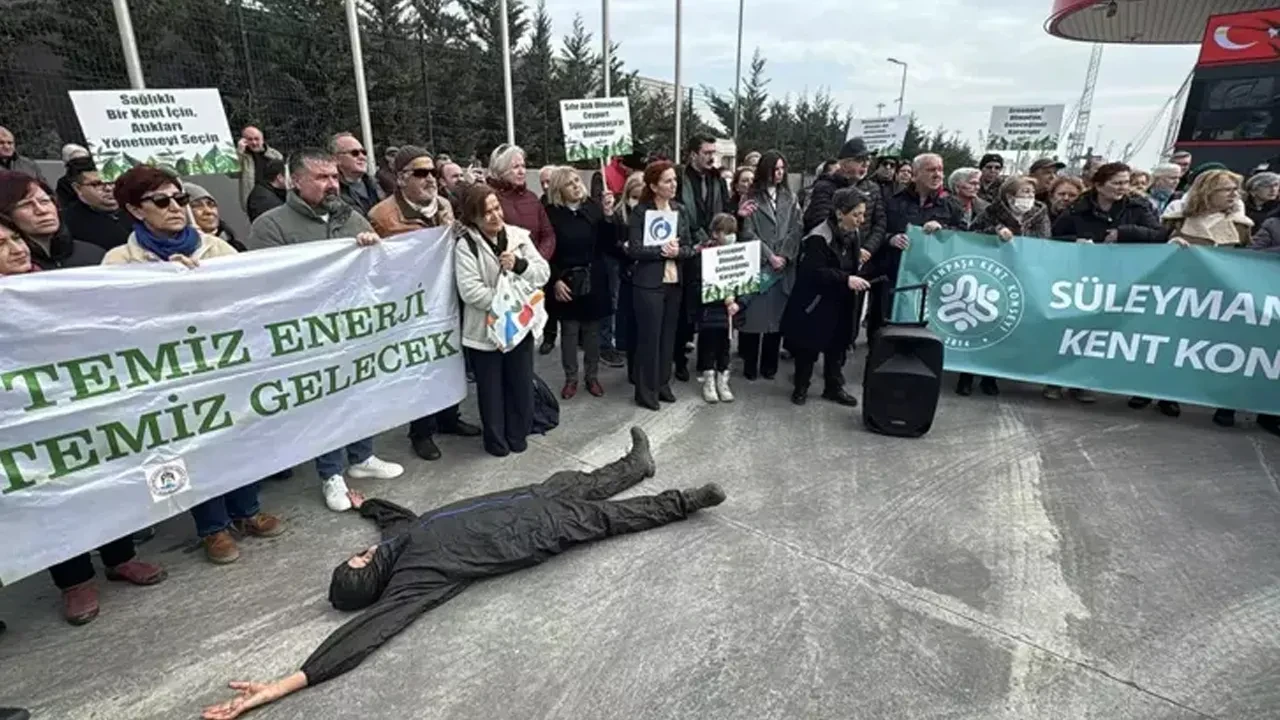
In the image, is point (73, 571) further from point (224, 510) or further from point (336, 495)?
point (336, 495)

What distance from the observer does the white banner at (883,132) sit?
34.8 ft

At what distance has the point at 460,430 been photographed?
467 cm

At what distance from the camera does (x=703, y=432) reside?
4742mm

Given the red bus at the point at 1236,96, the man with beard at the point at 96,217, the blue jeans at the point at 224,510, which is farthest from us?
the red bus at the point at 1236,96

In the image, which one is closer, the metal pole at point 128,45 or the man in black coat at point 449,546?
the man in black coat at point 449,546

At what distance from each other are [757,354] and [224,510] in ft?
13.9

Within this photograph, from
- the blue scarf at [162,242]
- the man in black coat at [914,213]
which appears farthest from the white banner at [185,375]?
the man in black coat at [914,213]

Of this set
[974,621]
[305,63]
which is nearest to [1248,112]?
[974,621]

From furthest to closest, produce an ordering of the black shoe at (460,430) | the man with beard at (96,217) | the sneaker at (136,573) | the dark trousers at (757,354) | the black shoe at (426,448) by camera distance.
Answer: the dark trousers at (757,354)
the black shoe at (460,430)
the black shoe at (426,448)
the man with beard at (96,217)
the sneaker at (136,573)

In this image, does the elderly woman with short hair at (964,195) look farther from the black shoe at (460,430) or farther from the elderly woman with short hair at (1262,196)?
the black shoe at (460,430)

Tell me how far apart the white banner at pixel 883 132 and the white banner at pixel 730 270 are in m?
6.42

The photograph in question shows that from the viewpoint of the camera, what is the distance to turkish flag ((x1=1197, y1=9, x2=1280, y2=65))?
37.0 feet

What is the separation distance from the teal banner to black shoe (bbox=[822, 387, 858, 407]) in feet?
2.79

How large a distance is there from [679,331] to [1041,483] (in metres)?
2.90
